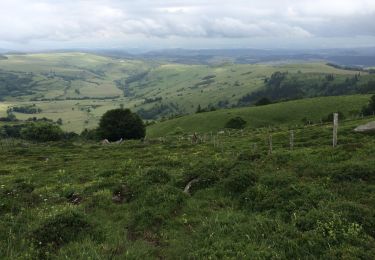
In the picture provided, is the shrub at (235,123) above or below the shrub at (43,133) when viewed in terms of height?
above

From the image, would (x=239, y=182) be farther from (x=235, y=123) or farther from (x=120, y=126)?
(x=235, y=123)

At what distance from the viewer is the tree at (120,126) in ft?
304

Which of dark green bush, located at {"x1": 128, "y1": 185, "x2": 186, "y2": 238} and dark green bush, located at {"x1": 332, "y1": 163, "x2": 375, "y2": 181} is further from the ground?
dark green bush, located at {"x1": 332, "y1": 163, "x2": 375, "y2": 181}

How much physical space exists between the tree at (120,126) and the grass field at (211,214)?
2685 inches

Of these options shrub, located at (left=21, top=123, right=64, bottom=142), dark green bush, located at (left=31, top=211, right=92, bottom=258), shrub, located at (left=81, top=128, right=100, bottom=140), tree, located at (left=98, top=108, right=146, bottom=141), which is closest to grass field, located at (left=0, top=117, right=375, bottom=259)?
dark green bush, located at (left=31, top=211, right=92, bottom=258)

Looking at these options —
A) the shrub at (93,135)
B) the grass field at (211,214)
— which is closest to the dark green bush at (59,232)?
the grass field at (211,214)

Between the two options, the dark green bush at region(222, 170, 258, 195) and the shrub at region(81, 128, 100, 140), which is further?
the shrub at region(81, 128, 100, 140)

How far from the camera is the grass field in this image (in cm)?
1329

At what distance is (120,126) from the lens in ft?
304

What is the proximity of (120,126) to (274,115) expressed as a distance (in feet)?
163

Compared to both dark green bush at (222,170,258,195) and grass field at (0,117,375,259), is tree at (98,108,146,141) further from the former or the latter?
dark green bush at (222,170,258,195)

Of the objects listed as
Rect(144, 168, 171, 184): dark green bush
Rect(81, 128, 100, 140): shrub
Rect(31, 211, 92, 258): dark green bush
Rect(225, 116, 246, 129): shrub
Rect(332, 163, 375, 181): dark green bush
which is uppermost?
Rect(332, 163, 375, 181): dark green bush

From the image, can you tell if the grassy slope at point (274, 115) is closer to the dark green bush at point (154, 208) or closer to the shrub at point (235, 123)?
the shrub at point (235, 123)

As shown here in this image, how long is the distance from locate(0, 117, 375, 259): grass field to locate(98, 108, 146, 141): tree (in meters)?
68.2
